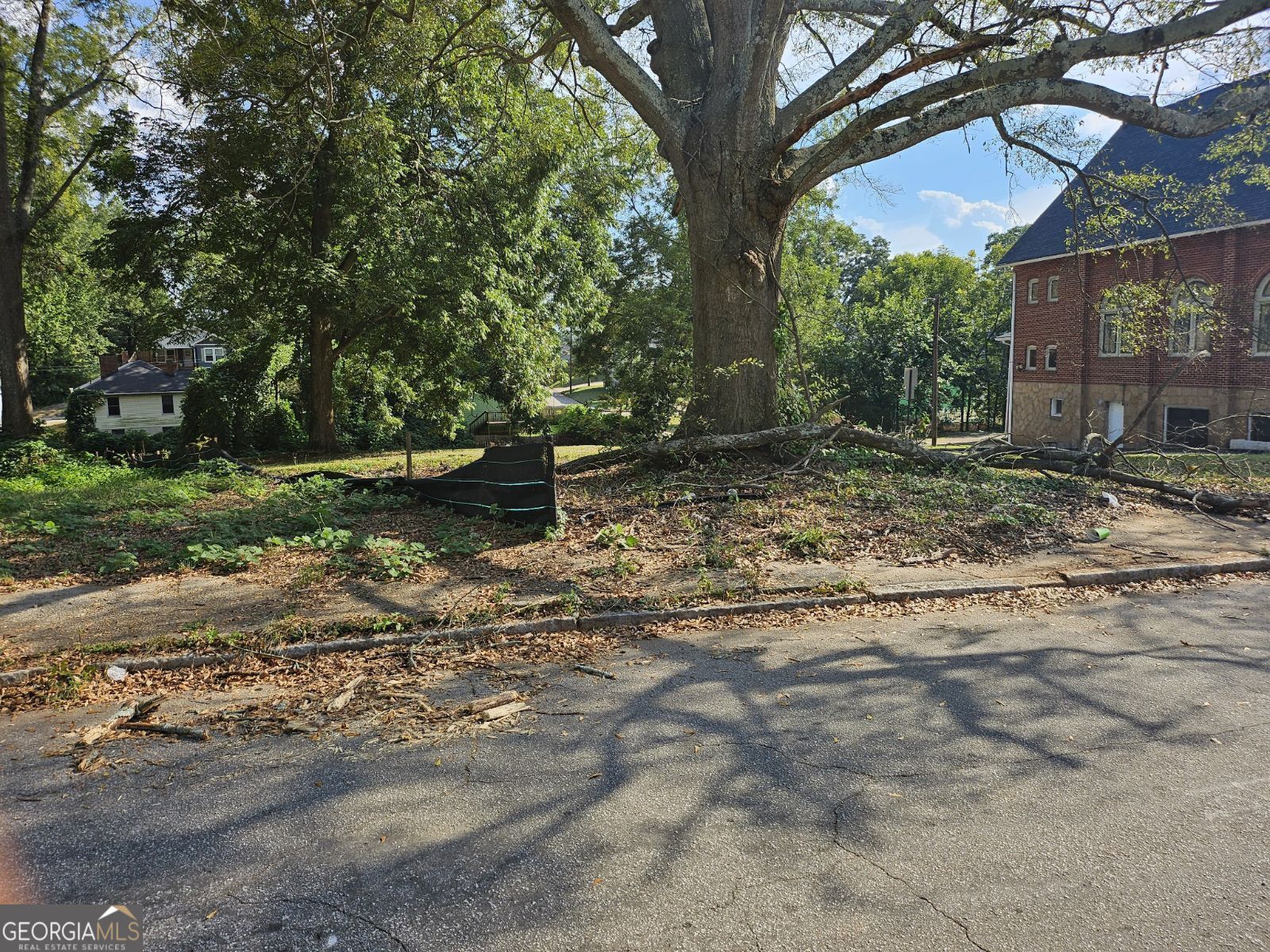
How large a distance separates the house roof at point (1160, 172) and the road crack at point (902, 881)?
15393 mm

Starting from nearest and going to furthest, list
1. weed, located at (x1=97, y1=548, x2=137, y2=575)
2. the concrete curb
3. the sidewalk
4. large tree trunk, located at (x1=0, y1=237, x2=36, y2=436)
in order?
the concrete curb → the sidewalk → weed, located at (x1=97, y1=548, x2=137, y2=575) → large tree trunk, located at (x1=0, y1=237, x2=36, y2=436)

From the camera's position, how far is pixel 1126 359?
27.9m

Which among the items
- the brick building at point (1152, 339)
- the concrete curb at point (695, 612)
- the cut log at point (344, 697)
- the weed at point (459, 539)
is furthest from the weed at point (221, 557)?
the brick building at point (1152, 339)

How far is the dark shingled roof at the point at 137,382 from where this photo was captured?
50156mm

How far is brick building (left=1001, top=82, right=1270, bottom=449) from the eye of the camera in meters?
23.2

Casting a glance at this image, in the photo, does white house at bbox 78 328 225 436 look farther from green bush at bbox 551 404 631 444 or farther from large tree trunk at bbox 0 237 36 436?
green bush at bbox 551 404 631 444

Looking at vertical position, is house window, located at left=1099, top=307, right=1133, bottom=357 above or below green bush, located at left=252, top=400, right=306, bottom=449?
above

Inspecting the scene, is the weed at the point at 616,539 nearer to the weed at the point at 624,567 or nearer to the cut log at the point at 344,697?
the weed at the point at 624,567

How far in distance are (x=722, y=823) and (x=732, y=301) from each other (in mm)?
9048

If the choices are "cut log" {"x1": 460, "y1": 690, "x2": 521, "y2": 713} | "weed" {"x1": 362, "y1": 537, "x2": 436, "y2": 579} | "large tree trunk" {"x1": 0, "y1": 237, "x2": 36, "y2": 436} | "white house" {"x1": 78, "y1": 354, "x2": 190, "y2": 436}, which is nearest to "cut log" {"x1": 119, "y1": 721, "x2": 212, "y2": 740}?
"cut log" {"x1": 460, "y1": 690, "x2": 521, "y2": 713}

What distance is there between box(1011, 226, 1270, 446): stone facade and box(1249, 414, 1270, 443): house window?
0.51ft

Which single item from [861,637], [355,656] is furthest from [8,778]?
[861,637]

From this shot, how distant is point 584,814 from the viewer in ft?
11.4

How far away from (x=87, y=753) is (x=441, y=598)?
2.82 metres
